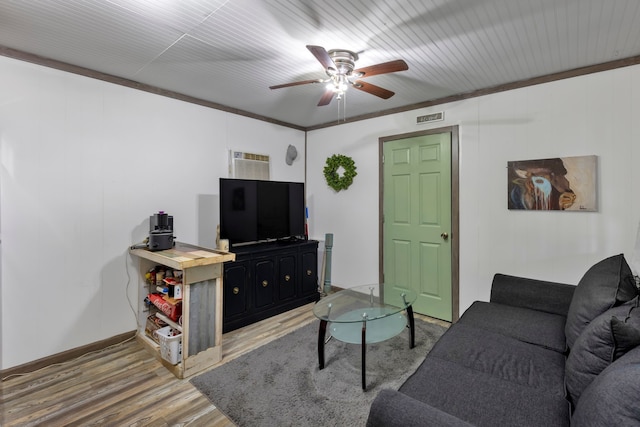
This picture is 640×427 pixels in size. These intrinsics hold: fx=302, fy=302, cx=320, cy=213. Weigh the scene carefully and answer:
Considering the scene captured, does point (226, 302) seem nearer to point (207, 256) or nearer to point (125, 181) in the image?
point (207, 256)

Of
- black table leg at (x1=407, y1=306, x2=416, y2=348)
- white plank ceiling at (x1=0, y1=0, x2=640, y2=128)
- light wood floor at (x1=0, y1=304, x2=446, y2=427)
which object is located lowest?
light wood floor at (x1=0, y1=304, x2=446, y2=427)

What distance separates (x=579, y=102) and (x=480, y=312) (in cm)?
203

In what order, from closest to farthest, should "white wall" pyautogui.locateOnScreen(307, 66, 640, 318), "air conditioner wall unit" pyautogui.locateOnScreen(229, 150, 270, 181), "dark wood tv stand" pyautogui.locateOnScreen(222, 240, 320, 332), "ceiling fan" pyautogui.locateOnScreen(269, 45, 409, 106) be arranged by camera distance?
1. "ceiling fan" pyautogui.locateOnScreen(269, 45, 409, 106)
2. "white wall" pyautogui.locateOnScreen(307, 66, 640, 318)
3. "dark wood tv stand" pyautogui.locateOnScreen(222, 240, 320, 332)
4. "air conditioner wall unit" pyautogui.locateOnScreen(229, 150, 270, 181)

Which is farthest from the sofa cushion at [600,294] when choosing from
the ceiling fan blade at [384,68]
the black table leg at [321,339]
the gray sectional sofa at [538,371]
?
the ceiling fan blade at [384,68]

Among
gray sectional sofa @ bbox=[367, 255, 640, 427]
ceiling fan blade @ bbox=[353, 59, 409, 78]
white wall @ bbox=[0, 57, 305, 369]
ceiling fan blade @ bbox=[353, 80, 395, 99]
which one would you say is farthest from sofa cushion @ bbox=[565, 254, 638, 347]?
white wall @ bbox=[0, 57, 305, 369]

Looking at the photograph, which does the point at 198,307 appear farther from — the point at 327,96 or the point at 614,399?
the point at 614,399

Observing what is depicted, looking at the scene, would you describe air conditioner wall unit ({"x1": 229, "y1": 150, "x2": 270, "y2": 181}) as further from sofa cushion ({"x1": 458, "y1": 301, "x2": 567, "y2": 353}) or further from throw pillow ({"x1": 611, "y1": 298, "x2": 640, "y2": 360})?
throw pillow ({"x1": 611, "y1": 298, "x2": 640, "y2": 360})

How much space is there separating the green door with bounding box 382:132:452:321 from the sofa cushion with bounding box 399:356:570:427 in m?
1.84

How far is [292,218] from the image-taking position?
13.2 feet

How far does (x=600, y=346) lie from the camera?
3.97ft

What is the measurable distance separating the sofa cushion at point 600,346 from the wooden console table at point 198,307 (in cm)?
220

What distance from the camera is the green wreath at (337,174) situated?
4.11 m

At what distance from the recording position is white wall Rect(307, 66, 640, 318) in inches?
97.0

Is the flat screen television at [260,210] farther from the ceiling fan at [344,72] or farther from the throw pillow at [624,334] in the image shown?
the throw pillow at [624,334]
